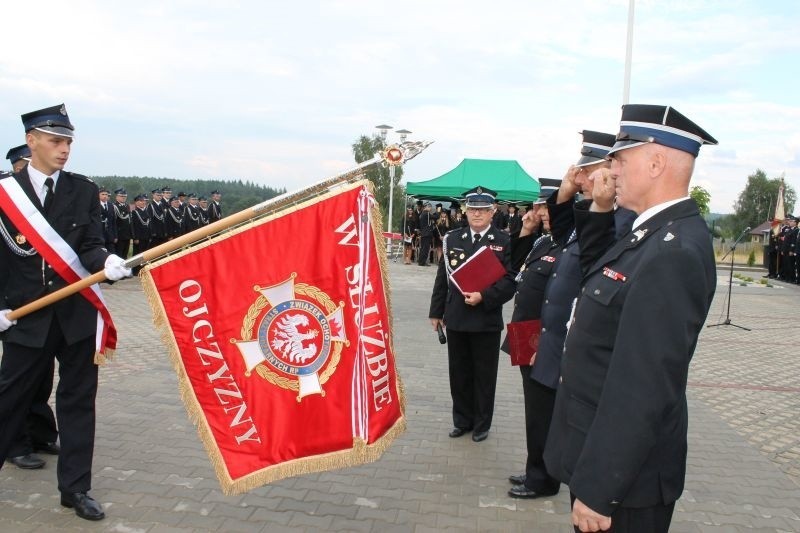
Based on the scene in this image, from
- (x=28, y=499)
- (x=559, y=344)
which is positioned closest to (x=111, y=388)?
(x=28, y=499)

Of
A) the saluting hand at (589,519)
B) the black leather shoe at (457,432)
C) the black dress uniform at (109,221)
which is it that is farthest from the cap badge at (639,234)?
the black dress uniform at (109,221)

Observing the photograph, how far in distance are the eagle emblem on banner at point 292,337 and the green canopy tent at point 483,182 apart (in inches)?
744

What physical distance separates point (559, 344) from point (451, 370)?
→ 63.5 inches

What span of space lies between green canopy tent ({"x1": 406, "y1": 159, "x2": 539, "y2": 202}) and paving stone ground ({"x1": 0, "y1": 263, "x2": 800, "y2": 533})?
15.5 m

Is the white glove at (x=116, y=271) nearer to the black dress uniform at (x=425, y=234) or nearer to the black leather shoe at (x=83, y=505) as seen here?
the black leather shoe at (x=83, y=505)

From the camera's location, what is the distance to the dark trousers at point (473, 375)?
501 centimetres

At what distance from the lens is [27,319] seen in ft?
11.6

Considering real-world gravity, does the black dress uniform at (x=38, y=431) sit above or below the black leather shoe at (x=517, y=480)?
above

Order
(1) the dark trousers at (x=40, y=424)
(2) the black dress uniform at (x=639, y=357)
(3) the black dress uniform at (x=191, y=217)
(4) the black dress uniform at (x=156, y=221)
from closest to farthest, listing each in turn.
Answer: (2) the black dress uniform at (x=639, y=357), (1) the dark trousers at (x=40, y=424), (4) the black dress uniform at (x=156, y=221), (3) the black dress uniform at (x=191, y=217)

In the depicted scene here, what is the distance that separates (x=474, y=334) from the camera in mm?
5031

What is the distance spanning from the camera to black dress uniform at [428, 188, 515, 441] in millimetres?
4926

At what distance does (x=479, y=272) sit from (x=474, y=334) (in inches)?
21.6

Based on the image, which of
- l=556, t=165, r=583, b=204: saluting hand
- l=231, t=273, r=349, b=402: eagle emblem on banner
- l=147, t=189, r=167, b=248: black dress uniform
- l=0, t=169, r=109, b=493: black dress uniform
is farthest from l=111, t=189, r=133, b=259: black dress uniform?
l=556, t=165, r=583, b=204: saluting hand

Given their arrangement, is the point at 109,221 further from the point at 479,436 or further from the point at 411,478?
the point at 411,478
